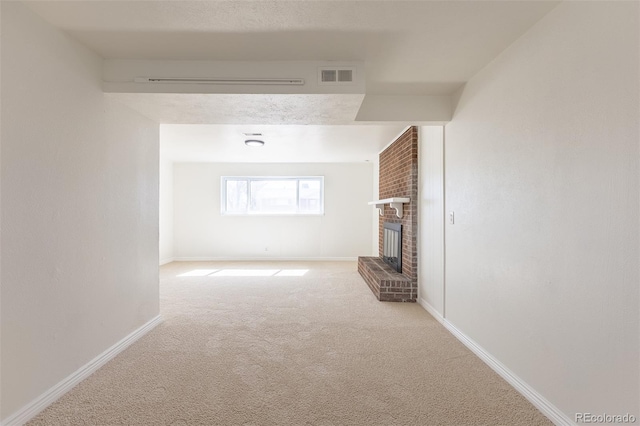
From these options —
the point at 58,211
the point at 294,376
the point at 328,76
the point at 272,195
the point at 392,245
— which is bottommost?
the point at 294,376

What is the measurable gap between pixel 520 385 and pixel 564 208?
3.82 feet

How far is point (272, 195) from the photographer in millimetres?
6770

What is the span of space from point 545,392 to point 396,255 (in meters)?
2.69

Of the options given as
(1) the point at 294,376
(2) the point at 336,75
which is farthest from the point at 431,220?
(1) the point at 294,376

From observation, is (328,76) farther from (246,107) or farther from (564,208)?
(564,208)

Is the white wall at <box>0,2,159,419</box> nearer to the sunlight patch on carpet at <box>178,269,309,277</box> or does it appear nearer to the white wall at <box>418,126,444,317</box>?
the sunlight patch on carpet at <box>178,269,309,277</box>

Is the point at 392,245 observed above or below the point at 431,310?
above

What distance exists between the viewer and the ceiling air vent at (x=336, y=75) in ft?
6.93

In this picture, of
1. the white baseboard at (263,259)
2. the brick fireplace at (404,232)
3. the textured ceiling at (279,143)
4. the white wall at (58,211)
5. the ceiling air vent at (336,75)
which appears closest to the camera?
the white wall at (58,211)

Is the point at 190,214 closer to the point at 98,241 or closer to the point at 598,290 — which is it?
the point at 98,241

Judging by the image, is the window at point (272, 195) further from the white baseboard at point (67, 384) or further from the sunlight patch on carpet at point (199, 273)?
the white baseboard at point (67, 384)

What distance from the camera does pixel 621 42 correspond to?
4.11ft

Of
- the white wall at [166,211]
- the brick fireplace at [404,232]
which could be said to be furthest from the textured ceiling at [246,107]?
the white wall at [166,211]

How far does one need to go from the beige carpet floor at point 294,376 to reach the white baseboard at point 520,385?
0.04m
